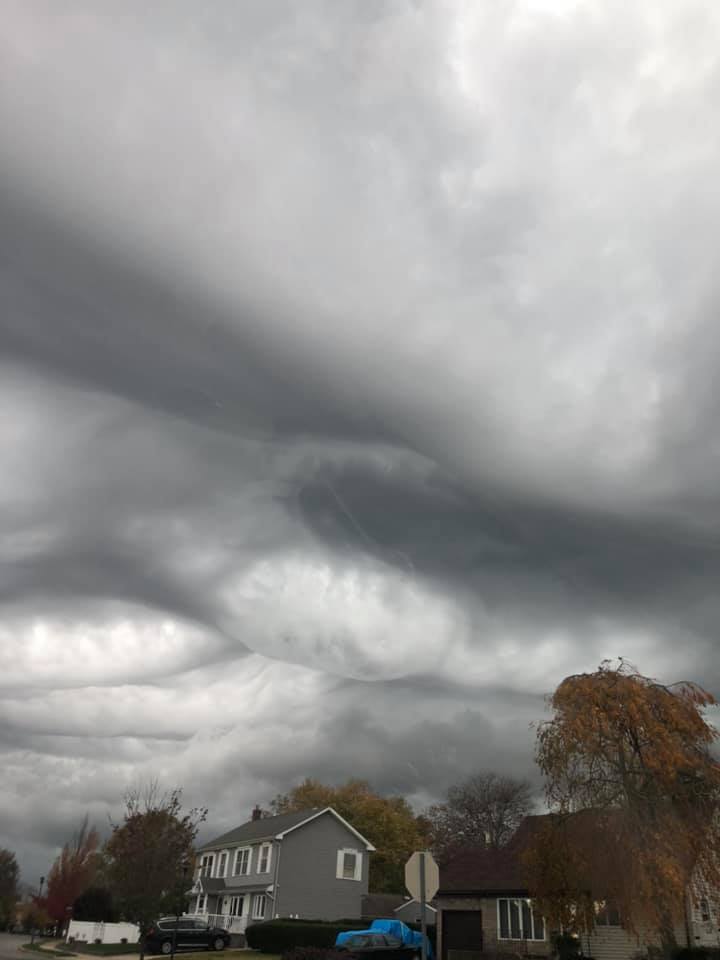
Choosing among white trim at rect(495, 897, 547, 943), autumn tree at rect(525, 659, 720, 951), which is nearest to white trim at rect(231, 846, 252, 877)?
white trim at rect(495, 897, 547, 943)

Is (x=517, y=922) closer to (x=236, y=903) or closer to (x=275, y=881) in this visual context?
(x=275, y=881)

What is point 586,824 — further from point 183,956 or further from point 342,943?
point 183,956


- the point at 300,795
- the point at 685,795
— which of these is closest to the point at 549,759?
the point at 685,795

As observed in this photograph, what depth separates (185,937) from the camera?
46.0m

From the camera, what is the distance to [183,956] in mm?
41062

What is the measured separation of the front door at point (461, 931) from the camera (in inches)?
1587

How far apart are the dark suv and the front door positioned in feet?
46.3

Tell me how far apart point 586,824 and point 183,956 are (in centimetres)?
2446

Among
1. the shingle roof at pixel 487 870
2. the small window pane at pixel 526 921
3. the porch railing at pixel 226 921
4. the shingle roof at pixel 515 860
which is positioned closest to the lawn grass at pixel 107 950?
the porch railing at pixel 226 921

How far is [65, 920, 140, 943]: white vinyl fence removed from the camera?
60812mm

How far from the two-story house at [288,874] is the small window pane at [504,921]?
20698 mm

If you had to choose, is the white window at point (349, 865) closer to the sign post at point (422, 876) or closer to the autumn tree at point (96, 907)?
Result: the autumn tree at point (96, 907)

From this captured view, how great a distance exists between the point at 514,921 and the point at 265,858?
23917 millimetres

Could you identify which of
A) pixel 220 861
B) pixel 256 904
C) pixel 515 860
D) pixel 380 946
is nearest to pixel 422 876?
pixel 380 946
